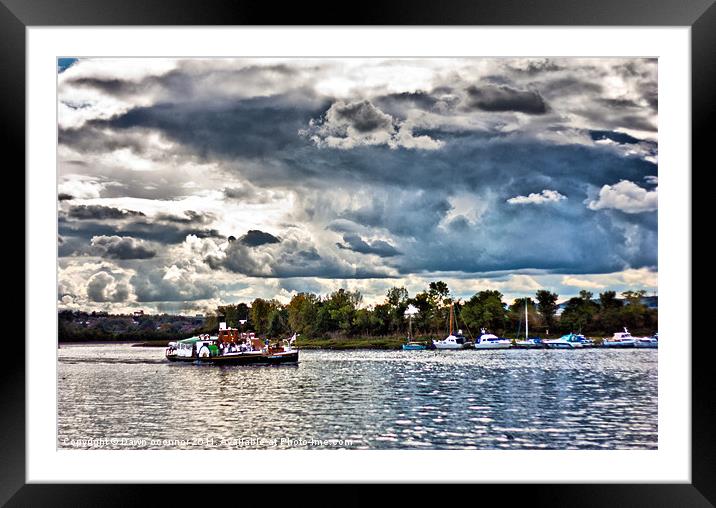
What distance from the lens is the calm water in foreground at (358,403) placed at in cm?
821

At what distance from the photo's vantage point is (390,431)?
8.56 metres

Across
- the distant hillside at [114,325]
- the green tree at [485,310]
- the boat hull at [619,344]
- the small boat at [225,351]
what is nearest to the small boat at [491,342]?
the green tree at [485,310]

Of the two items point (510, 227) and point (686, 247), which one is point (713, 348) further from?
point (510, 227)

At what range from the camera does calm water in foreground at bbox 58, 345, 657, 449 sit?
8.21 meters

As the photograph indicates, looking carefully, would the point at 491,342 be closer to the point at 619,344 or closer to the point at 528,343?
the point at 528,343

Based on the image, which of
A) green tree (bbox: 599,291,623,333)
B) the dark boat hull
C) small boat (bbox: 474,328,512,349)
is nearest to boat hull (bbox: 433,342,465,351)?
small boat (bbox: 474,328,512,349)

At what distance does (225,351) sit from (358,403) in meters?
6.87

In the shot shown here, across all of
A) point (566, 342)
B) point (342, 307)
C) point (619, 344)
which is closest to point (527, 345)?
point (566, 342)

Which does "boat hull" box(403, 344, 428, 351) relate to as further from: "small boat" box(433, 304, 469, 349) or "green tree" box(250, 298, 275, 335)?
"green tree" box(250, 298, 275, 335)

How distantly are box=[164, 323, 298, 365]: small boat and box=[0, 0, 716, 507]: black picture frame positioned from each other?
13.8 metres

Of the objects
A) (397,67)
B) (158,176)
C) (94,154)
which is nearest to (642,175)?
(397,67)

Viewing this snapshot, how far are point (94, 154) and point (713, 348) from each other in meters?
12.0
